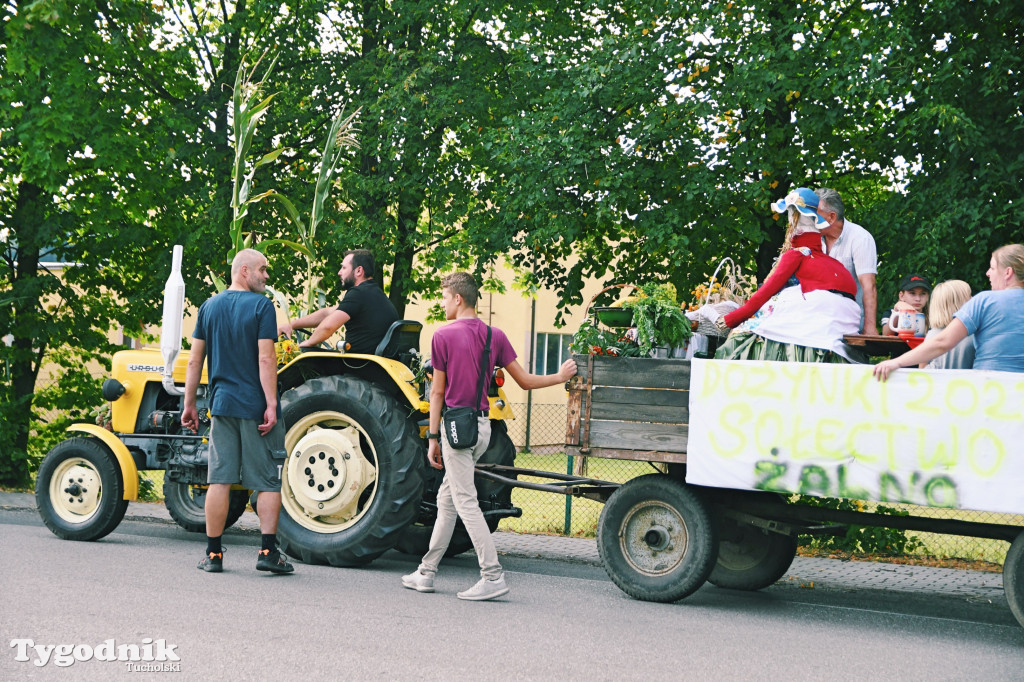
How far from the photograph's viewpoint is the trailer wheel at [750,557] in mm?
7305

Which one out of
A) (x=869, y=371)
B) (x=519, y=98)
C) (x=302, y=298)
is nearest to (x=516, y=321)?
(x=302, y=298)

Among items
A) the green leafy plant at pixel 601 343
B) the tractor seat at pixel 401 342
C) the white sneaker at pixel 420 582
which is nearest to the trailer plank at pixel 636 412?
the green leafy plant at pixel 601 343

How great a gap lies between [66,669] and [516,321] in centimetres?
2703

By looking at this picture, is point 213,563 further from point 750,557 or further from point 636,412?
point 750,557

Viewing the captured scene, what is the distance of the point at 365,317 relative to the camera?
8047mm

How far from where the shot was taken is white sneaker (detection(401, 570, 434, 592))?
6.70 meters

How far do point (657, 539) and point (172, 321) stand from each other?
161 inches

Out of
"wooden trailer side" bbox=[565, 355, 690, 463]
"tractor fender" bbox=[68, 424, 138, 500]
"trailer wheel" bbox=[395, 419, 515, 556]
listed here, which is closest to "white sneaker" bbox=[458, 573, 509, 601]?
"wooden trailer side" bbox=[565, 355, 690, 463]

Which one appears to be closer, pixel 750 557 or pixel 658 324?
pixel 658 324

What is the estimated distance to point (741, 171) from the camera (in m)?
11.7

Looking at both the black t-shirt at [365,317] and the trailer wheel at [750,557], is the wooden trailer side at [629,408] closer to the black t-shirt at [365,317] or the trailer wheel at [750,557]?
the trailer wheel at [750,557]

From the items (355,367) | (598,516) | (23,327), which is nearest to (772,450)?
(355,367)

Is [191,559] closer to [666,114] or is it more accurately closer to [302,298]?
[666,114]

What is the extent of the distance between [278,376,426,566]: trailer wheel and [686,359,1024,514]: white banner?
81.4 inches
